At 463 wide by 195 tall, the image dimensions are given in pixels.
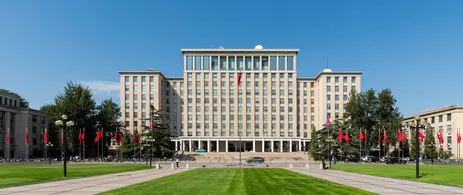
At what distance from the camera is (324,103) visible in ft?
424

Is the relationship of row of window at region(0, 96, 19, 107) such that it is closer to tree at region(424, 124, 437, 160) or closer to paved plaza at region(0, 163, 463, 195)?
paved plaza at region(0, 163, 463, 195)

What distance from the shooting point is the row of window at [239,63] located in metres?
132

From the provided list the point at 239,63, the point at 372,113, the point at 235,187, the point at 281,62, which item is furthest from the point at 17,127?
the point at 235,187

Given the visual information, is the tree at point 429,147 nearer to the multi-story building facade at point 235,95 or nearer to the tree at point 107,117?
the multi-story building facade at point 235,95

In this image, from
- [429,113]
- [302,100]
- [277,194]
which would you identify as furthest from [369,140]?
[277,194]

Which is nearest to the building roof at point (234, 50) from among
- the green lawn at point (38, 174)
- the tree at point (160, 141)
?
the tree at point (160, 141)

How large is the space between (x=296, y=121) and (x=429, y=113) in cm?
4193

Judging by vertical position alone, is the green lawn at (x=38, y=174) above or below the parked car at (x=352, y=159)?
above

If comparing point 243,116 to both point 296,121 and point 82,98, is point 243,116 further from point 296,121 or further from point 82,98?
point 82,98

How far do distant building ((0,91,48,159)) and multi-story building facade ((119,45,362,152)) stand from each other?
2771cm

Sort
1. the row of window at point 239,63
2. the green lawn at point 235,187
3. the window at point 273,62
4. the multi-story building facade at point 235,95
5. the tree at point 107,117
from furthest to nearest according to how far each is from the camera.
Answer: the window at point 273,62
the row of window at point 239,63
the multi-story building facade at point 235,95
the tree at point 107,117
the green lawn at point 235,187

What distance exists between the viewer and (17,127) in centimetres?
11081

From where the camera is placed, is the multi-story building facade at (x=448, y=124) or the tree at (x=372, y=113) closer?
the tree at (x=372, y=113)

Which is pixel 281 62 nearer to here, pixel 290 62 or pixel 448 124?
pixel 290 62
